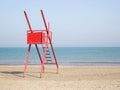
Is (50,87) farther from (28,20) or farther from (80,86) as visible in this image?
(28,20)

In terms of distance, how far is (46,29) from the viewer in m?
19.8

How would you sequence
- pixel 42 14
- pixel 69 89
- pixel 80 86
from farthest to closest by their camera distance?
1. pixel 42 14
2. pixel 80 86
3. pixel 69 89

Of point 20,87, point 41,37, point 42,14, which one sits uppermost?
point 42,14

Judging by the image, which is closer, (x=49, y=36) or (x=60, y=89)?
(x=60, y=89)

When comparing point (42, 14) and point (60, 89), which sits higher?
point (42, 14)

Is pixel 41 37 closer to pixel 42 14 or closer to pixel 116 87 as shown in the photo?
pixel 42 14

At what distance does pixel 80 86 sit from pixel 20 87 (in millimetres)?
2875

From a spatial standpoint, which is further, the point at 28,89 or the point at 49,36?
the point at 49,36

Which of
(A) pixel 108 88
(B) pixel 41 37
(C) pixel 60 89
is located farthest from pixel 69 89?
(B) pixel 41 37

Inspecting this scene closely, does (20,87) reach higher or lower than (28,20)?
lower

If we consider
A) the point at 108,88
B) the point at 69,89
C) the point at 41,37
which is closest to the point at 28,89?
the point at 69,89

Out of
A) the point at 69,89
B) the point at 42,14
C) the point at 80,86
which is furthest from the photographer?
the point at 42,14

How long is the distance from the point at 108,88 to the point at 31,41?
6.93m

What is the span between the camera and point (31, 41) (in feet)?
64.9
